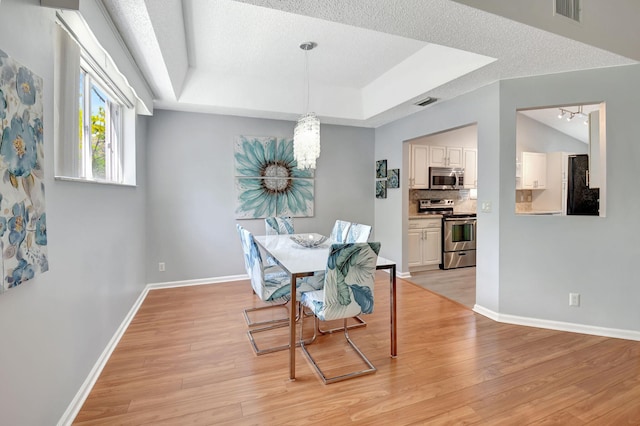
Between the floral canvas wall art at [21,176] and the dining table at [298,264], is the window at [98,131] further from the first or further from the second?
the dining table at [298,264]

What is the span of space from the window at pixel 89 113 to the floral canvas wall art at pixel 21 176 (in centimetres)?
34

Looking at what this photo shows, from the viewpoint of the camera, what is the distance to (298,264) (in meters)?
2.26

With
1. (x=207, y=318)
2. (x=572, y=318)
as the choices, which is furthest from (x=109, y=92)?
(x=572, y=318)

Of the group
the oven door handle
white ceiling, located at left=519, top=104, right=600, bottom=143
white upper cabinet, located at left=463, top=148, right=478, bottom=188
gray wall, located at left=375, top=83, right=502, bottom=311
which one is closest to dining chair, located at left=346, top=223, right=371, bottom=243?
gray wall, located at left=375, top=83, right=502, bottom=311

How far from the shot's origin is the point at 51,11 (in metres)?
1.52

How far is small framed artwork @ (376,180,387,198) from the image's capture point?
489 centimetres

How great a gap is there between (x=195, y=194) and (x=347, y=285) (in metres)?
2.91

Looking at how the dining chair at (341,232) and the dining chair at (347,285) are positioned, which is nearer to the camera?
the dining chair at (347,285)

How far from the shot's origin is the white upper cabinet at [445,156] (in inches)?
204

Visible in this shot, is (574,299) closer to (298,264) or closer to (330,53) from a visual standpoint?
(298,264)

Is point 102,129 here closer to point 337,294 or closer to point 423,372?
point 337,294

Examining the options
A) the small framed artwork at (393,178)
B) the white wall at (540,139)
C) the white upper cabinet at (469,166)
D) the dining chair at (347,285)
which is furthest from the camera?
the white upper cabinet at (469,166)

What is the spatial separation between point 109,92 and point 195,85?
1.22 m

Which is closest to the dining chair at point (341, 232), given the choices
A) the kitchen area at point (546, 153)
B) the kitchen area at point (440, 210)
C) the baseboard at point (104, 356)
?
the kitchen area at point (440, 210)
